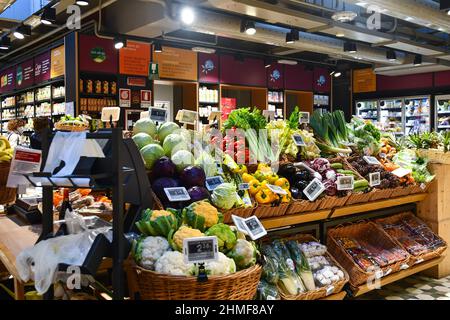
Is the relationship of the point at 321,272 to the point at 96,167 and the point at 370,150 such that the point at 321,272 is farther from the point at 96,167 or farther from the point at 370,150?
the point at 96,167

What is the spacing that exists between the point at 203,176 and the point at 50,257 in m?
1.18

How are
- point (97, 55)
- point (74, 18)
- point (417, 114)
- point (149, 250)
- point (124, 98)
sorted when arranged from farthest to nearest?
point (417, 114) → point (124, 98) → point (97, 55) → point (74, 18) → point (149, 250)

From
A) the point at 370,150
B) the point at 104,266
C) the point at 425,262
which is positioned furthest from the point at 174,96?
the point at 104,266

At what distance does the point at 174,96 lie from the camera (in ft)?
32.4

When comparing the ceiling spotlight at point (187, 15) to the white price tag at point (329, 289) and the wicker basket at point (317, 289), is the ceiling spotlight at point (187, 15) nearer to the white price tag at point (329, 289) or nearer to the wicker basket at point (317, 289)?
the wicker basket at point (317, 289)

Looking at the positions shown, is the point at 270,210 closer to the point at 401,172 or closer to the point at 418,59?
the point at 401,172

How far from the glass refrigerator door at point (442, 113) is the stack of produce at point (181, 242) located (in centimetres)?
979

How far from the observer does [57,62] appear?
8.45 meters

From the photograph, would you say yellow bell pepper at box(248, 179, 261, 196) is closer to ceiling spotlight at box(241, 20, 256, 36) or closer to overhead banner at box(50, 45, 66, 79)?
ceiling spotlight at box(241, 20, 256, 36)

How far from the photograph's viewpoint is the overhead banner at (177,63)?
863cm

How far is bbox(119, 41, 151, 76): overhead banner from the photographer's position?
8.12m

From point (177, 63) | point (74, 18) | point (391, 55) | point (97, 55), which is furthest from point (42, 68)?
point (391, 55)

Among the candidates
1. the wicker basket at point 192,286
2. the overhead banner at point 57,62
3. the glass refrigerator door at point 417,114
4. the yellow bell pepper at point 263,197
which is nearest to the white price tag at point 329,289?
the yellow bell pepper at point 263,197

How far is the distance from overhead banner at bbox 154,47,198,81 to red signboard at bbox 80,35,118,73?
35.2 inches
